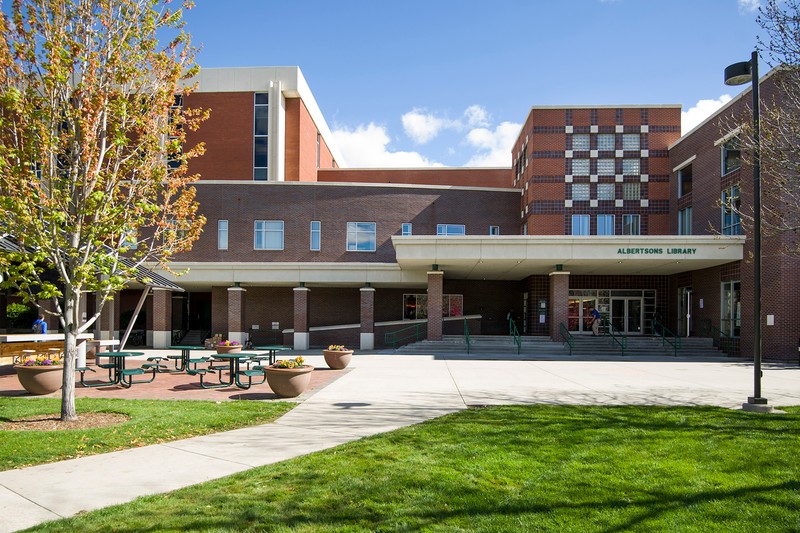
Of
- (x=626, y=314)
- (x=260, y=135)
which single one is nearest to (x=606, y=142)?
(x=626, y=314)

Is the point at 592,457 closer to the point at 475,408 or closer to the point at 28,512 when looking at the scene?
the point at 475,408

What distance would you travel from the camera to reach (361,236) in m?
34.1

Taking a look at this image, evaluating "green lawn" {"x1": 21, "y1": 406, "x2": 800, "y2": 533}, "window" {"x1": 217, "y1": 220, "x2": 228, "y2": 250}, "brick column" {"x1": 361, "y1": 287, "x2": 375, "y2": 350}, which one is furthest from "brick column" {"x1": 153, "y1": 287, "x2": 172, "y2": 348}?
"green lawn" {"x1": 21, "y1": 406, "x2": 800, "y2": 533}

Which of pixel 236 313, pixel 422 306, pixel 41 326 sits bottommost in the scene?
pixel 41 326

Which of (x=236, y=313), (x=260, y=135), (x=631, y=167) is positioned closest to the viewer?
(x=236, y=313)

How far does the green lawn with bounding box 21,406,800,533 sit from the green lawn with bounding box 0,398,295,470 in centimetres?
268

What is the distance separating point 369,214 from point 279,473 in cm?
2837

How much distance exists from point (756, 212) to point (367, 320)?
72.1 ft

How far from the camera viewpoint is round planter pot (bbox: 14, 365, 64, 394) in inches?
478

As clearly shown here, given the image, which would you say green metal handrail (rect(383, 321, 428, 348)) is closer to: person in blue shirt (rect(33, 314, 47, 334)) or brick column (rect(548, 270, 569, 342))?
brick column (rect(548, 270, 569, 342))

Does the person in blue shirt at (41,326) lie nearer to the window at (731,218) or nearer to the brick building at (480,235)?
the brick building at (480,235)

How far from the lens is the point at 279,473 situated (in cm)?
634

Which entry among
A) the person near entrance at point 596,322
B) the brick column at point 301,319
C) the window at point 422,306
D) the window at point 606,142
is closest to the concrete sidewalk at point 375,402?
the brick column at point 301,319

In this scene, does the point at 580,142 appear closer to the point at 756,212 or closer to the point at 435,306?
the point at 435,306
